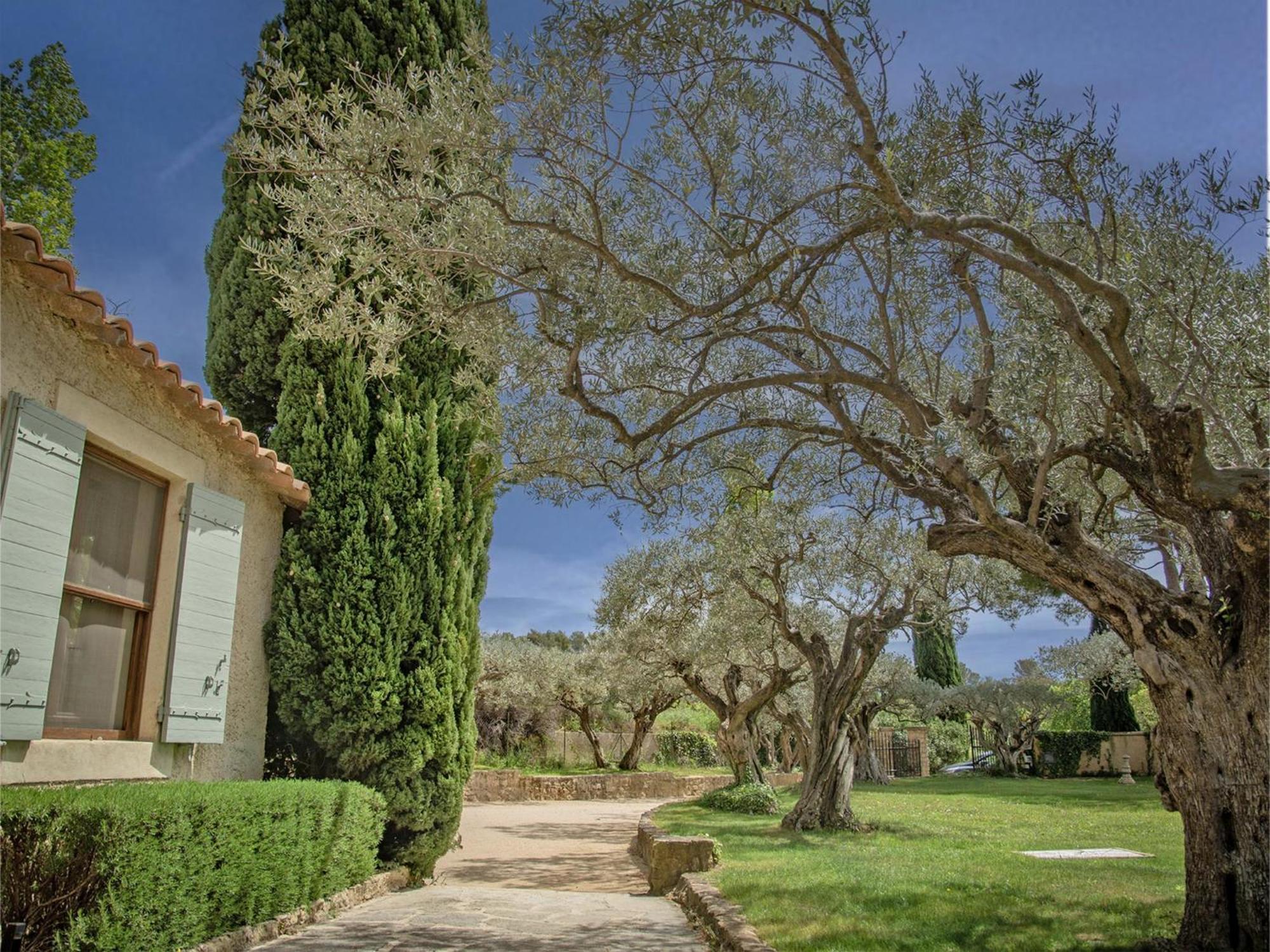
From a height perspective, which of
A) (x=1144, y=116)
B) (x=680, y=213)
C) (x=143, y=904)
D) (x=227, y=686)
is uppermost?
(x=1144, y=116)

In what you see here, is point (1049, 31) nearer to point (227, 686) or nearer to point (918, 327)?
point (918, 327)

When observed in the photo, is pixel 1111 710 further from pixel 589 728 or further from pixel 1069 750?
pixel 589 728

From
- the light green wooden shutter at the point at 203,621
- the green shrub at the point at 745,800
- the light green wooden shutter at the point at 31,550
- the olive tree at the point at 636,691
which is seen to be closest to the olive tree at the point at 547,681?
the olive tree at the point at 636,691

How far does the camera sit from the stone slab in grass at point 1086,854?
34.2ft

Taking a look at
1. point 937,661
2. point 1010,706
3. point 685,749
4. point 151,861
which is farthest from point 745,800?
point 937,661

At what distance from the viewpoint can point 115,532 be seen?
6176mm

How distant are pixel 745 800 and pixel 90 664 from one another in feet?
45.5

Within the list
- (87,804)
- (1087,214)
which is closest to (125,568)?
(87,804)

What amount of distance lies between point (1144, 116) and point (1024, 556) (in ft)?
11.0

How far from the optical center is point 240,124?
875 centimetres

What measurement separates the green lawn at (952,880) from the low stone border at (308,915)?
123 inches

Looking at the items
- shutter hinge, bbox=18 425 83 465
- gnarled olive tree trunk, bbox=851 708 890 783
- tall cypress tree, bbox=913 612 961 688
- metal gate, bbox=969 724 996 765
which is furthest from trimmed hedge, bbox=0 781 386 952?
tall cypress tree, bbox=913 612 961 688

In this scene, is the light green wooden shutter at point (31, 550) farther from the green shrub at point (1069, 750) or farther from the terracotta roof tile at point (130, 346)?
the green shrub at point (1069, 750)

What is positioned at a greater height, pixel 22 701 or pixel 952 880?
pixel 22 701
